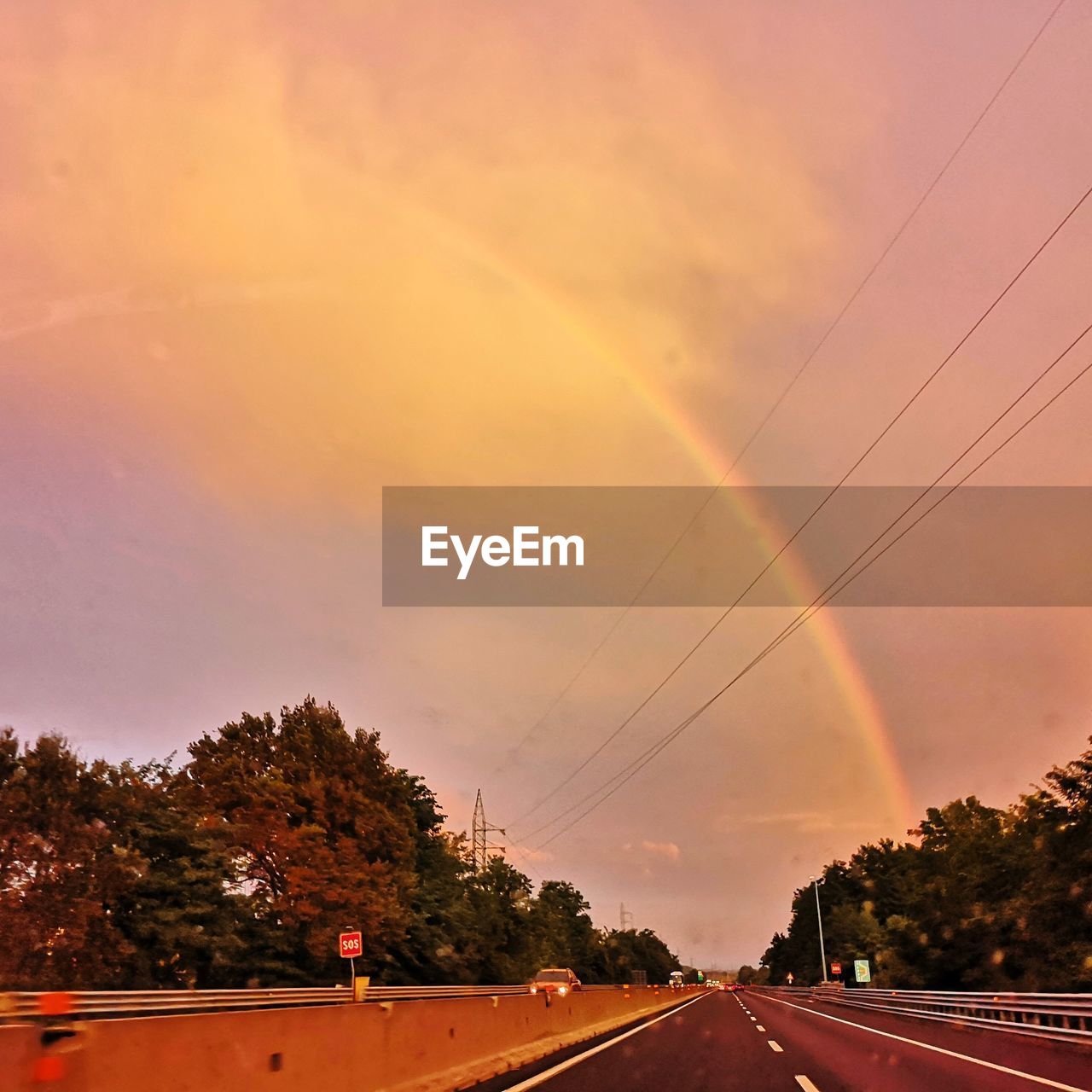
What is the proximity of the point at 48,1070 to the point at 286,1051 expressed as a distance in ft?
10.2

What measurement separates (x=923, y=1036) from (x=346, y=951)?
1996cm

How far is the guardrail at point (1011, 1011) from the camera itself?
71.4ft

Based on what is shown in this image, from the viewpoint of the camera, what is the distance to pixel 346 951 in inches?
1407

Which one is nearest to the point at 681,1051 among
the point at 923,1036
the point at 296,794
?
the point at 923,1036

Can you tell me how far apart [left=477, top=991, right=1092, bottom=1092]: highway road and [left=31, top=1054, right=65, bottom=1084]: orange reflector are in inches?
315

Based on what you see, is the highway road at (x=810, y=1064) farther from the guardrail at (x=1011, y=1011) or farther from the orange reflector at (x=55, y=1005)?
the orange reflector at (x=55, y=1005)

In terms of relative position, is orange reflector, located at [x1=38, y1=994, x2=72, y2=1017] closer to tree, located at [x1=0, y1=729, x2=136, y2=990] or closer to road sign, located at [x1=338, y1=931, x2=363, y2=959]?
road sign, located at [x1=338, y1=931, x2=363, y2=959]

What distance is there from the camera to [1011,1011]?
2742cm

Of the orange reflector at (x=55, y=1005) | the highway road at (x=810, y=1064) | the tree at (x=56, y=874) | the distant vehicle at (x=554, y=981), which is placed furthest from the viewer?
the distant vehicle at (x=554, y=981)

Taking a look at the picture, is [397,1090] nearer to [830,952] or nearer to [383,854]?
[383,854]

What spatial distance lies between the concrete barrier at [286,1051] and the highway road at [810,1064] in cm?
78

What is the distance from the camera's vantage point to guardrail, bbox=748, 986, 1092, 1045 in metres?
21.8

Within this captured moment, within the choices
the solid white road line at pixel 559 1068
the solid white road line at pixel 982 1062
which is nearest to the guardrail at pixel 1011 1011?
the solid white road line at pixel 982 1062

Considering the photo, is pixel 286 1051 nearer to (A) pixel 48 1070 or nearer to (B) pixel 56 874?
(A) pixel 48 1070
